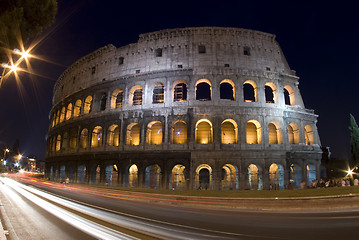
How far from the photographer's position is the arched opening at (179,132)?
25.9 m

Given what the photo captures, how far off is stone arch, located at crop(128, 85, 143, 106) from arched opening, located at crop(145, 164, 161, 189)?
8719mm

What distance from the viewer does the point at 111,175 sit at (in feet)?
93.1

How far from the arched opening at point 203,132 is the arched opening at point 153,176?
20.6ft

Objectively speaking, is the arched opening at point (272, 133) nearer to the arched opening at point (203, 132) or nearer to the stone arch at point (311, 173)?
the stone arch at point (311, 173)

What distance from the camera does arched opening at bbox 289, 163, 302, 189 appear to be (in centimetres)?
2539

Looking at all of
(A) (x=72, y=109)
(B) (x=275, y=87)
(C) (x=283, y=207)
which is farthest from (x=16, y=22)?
(A) (x=72, y=109)

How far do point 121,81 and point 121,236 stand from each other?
25400 mm

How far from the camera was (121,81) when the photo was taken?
29.0 meters

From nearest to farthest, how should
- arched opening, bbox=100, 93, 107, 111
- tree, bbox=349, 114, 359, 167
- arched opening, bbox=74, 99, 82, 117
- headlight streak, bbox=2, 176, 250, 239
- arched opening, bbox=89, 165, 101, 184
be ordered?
headlight streak, bbox=2, 176, 250, 239 → arched opening, bbox=89, 165, 101, 184 → tree, bbox=349, 114, 359, 167 → arched opening, bbox=100, 93, 107, 111 → arched opening, bbox=74, 99, 82, 117

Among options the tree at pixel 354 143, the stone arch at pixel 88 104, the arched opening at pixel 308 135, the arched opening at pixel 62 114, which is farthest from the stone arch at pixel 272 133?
the arched opening at pixel 62 114

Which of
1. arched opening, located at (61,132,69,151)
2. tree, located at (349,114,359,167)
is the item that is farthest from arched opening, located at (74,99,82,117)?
tree, located at (349,114,359,167)

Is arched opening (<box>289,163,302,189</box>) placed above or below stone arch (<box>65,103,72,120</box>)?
below

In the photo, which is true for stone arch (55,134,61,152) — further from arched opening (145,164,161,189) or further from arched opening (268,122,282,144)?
arched opening (268,122,282,144)

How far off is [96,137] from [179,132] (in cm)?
1303
